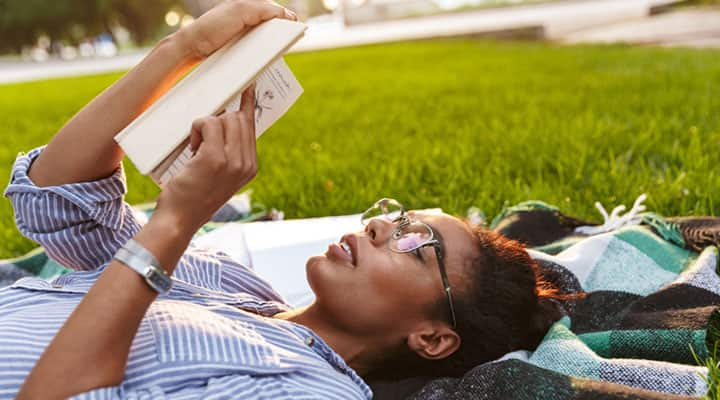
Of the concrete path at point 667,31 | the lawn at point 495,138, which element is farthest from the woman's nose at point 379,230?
the concrete path at point 667,31

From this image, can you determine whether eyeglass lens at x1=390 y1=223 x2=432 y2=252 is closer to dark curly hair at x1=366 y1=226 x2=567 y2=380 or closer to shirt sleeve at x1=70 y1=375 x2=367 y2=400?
dark curly hair at x1=366 y1=226 x2=567 y2=380

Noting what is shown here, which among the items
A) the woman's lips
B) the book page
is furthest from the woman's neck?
the book page

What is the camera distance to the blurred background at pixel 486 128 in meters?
3.39

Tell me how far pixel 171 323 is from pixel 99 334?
24 cm

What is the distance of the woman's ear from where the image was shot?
1977 millimetres

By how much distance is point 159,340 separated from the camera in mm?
1564

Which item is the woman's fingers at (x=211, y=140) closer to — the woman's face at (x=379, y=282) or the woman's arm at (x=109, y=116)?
the woman's arm at (x=109, y=116)

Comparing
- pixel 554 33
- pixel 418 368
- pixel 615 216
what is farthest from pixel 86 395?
pixel 554 33

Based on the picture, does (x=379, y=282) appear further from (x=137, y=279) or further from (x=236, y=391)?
(x=137, y=279)

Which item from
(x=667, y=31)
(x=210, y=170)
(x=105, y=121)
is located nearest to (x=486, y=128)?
(x=105, y=121)

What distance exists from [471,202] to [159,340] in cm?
198

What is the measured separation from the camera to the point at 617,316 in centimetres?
227

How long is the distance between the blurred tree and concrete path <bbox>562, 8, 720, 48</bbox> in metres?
25.0

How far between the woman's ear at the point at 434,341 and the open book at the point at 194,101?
2.41ft
